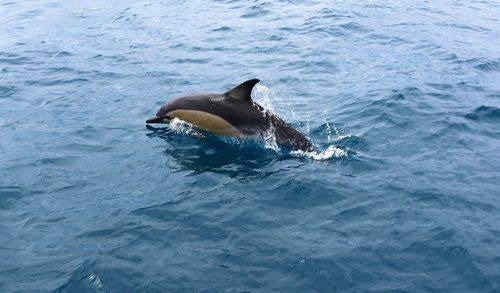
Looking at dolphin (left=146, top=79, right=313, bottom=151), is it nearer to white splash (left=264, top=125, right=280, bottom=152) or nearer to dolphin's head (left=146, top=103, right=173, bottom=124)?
white splash (left=264, top=125, right=280, bottom=152)

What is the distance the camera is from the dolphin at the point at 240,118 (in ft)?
37.4

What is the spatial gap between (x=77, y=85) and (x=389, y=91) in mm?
9279

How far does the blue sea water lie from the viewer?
25.8ft

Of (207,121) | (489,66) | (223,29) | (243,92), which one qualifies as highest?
(243,92)

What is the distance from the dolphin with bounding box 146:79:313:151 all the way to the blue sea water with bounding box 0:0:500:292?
1.03 feet

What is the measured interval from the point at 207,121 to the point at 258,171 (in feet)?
6.26

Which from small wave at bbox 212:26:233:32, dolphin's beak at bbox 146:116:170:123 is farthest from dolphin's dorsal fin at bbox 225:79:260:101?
small wave at bbox 212:26:233:32

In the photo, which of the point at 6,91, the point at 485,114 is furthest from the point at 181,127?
the point at 485,114

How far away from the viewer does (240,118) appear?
11617mm

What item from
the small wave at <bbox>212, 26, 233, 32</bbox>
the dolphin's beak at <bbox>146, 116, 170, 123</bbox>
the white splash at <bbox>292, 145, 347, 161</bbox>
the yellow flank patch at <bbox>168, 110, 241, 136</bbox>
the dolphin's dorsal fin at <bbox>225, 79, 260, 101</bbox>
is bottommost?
the white splash at <bbox>292, 145, 347, 161</bbox>

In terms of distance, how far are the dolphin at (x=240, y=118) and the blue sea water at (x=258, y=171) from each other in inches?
12.3

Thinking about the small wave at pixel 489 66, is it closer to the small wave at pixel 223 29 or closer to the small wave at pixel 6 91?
the small wave at pixel 223 29

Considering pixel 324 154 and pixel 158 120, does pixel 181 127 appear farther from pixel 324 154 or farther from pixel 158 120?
pixel 324 154

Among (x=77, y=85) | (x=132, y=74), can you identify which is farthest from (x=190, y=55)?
(x=77, y=85)
